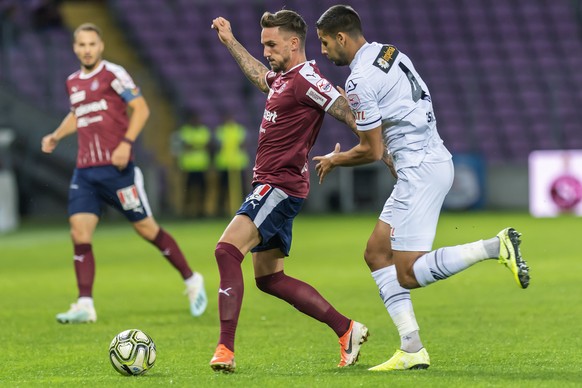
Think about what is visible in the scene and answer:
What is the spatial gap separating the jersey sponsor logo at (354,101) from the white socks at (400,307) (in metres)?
0.97

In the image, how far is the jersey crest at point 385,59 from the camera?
6.26 m

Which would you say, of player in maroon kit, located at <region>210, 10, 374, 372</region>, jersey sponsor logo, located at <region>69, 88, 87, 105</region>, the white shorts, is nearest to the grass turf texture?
player in maroon kit, located at <region>210, 10, 374, 372</region>

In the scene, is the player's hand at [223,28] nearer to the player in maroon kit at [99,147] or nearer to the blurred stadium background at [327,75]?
the player in maroon kit at [99,147]

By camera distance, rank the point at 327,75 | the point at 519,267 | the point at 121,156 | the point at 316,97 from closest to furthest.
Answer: the point at 519,267 → the point at 316,97 → the point at 121,156 → the point at 327,75

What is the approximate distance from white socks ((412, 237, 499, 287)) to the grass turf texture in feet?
1.62

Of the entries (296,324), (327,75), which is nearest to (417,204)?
(296,324)

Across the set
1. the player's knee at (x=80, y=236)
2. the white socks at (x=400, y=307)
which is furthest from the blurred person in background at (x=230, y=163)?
the white socks at (x=400, y=307)

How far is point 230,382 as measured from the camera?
5.93 metres

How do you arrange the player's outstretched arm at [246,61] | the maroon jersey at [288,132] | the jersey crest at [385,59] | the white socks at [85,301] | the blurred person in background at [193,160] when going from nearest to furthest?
the jersey crest at [385,59] < the maroon jersey at [288,132] < the player's outstretched arm at [246,61] < the white socks at [85,301] < the blurred person in background at [193,160]

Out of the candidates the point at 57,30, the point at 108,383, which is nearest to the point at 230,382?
the point at 108,383

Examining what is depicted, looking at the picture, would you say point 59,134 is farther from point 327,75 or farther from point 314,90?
point 327,75

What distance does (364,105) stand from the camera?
6105 millimetres

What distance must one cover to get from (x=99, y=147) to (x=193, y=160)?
13.7 metres

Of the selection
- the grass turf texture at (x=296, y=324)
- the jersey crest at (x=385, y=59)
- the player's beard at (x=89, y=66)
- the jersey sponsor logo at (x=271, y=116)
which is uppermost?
the player's beard at (x=89, y=66)
